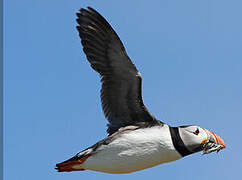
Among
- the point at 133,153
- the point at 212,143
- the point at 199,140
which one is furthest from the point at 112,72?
the point at 212,143

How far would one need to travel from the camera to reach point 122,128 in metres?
8.15

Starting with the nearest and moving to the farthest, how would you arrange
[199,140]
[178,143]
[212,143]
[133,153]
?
[133,153], [178,143], [199,140], [212,143]

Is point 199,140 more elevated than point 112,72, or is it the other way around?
point 112,72

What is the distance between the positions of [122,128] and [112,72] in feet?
3.11

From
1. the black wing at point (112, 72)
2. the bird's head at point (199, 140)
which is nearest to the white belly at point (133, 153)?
the bird's head at point (199, 140)

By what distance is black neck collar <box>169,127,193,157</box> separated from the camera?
25.7 feet

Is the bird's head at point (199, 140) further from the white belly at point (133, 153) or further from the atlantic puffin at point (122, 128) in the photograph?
the white belly at point (133, 153)

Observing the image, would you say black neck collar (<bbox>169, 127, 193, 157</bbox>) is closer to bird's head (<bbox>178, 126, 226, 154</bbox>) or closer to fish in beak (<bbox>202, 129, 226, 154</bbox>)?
bird's head (<bbox>178, 126, 226, 154</bbox>)

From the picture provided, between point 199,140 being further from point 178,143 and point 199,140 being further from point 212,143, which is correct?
point 178,143

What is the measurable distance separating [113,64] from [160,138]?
1.47m

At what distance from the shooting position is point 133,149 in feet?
25.3

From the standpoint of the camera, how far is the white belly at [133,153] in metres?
7.66

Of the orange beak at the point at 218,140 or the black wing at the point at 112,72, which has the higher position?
the black wing at the point at 112,72

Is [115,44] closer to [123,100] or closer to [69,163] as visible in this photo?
[123,100]
